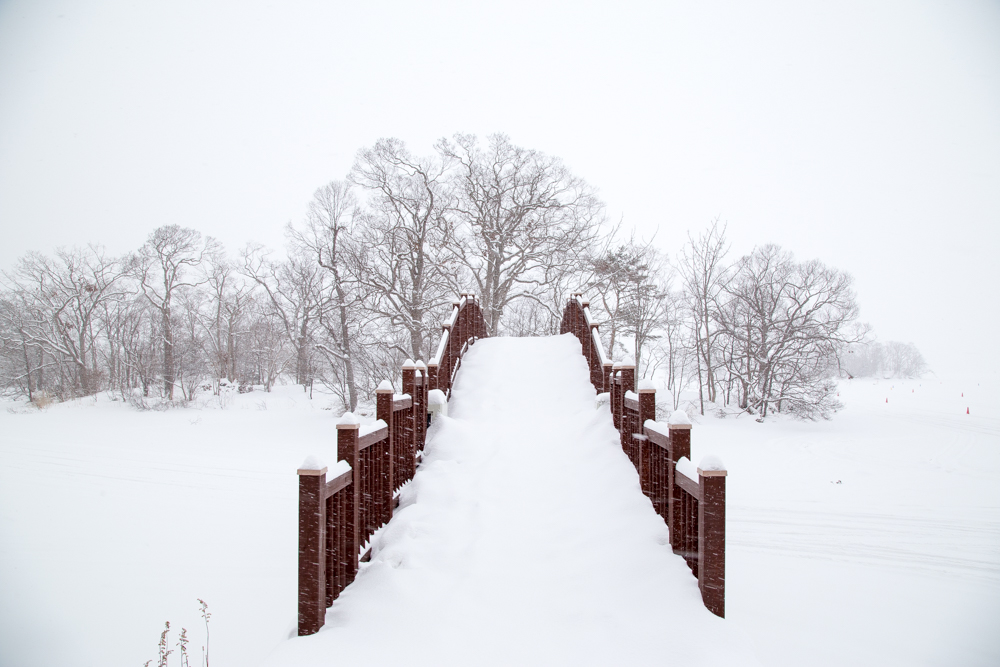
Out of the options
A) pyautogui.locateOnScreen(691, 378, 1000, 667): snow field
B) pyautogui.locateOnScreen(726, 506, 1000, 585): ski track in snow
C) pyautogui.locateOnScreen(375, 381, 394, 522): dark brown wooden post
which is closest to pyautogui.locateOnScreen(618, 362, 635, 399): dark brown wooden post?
pyautogui.locateOnScreen(691, 378, 1000, 667): snow field

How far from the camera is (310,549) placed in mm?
2859

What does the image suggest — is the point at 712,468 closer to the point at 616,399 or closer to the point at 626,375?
the point at 626,375

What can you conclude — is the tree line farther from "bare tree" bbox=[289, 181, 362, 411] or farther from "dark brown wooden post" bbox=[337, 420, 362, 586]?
"dark brown wooden post" bbox=[337, 420, 362, 586]

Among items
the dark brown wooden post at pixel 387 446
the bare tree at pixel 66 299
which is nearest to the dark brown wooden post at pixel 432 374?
the dark brown wooden post at pixel 387 446

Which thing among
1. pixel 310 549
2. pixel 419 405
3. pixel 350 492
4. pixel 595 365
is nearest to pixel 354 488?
pixel 350 492

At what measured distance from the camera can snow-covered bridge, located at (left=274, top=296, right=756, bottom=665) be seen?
112 inches

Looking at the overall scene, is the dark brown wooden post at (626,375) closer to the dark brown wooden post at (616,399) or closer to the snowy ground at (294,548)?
the dark brown wooden post at (616,399)

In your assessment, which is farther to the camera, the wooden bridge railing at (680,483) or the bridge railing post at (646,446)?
the bridge railing post at (646,446)

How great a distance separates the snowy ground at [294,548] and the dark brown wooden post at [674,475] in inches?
15.8

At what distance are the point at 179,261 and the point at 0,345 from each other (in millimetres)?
10612

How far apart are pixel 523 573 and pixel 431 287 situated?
18.8m

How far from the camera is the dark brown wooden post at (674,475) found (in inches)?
141

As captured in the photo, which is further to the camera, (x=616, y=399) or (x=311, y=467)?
(x=616, y=399)

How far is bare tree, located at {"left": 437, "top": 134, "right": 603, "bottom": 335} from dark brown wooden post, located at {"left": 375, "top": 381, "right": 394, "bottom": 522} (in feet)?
55.5
